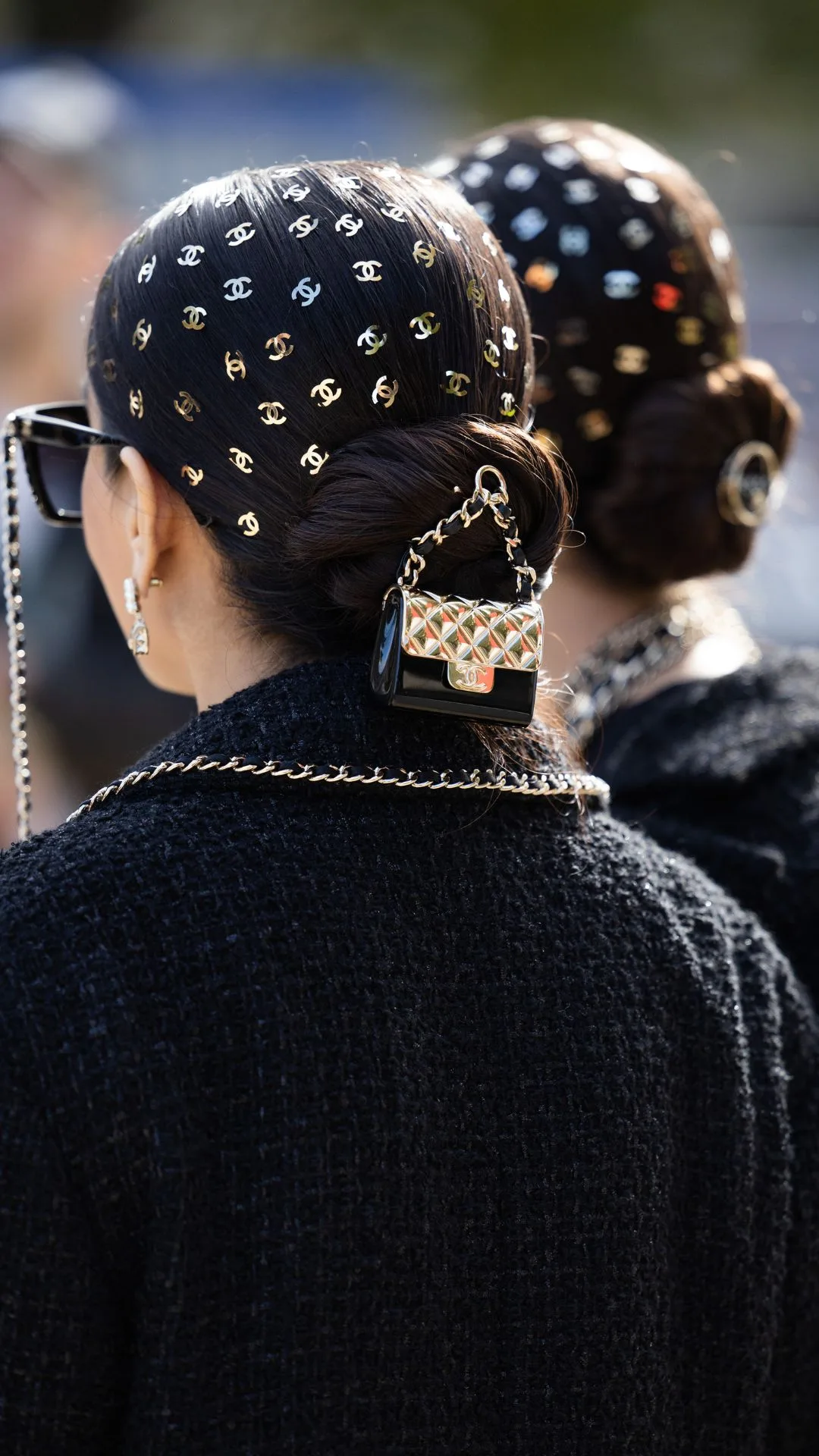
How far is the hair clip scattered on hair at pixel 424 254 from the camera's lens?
104 centimetres

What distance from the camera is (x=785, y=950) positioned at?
149 centimetres

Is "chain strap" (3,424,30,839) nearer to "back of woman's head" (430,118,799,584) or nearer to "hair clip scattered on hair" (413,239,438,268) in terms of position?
"hair clip scattered on hair" (413,239,438,268)

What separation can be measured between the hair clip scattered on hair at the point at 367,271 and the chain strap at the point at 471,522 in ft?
0.50

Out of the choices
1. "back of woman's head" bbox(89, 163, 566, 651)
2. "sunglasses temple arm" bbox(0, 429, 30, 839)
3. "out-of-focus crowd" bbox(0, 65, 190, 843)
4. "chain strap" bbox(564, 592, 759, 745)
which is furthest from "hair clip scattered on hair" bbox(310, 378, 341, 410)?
"out-of-focus crowd" bbox(0, 65, 190, 843)

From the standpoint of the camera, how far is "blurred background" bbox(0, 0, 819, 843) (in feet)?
10.0

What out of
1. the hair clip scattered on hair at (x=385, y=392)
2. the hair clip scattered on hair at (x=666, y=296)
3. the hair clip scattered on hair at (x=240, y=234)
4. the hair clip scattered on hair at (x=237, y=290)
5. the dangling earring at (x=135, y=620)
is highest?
the hair clip scattered on hair at (x=666, y=296)

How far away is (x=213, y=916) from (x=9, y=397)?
9.09 feet

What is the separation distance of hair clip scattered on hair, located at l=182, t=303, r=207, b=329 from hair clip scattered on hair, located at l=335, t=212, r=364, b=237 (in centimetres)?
11

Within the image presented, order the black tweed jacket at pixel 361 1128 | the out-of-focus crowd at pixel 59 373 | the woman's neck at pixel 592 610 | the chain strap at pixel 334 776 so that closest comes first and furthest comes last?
the black tweed jacket at pixel 361 1128 → the chain strap at pixel 334 776 → the woman's neck at pixel 592 610 → the out-of-focus crowd at pixel 59 373

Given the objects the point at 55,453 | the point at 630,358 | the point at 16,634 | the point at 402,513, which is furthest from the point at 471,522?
the point at 630,358

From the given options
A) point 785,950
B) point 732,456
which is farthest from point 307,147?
point 785,950

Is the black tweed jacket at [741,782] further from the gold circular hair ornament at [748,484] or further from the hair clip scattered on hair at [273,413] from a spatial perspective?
the hair clip scattered on hair at [273,413]

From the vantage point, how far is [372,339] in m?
1.01

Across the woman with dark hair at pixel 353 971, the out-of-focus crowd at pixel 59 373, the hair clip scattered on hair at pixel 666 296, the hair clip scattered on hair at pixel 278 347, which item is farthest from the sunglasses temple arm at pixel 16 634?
the out-of-focus crowd at pixel 59 373
